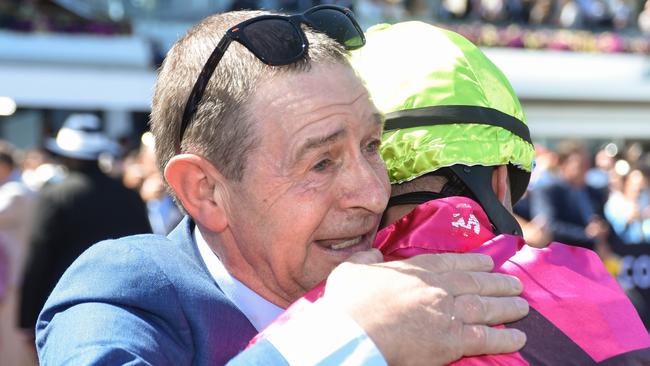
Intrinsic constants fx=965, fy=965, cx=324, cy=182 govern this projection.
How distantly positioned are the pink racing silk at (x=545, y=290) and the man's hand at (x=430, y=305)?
31mm

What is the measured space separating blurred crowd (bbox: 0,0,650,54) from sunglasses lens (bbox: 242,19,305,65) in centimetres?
1393

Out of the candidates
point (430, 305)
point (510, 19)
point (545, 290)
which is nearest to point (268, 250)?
point (430, 305)

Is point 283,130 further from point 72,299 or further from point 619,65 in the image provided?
point 619,65

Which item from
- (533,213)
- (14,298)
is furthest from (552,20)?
(14,298)

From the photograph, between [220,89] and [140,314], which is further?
[220,89]

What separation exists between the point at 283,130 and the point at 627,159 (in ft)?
30.0

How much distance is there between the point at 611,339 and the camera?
53.9 inches

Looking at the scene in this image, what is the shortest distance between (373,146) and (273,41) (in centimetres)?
24

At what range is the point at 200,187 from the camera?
1647 mm

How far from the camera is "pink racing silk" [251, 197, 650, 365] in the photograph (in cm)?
135

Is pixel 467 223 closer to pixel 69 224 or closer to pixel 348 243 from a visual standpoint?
pixel 348 243

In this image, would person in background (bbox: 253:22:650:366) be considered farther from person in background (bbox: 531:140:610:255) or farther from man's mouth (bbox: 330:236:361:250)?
person in background (bbox: 531:140:610:255)

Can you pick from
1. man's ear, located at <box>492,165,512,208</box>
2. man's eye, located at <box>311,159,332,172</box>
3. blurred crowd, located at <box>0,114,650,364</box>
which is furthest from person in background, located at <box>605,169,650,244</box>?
man's eye, located at <box>311,159,332,172</box>

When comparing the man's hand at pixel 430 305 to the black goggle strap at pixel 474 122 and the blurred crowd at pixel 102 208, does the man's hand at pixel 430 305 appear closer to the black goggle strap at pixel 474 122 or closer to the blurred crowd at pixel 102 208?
the black goggle strap at pixel 474 122
